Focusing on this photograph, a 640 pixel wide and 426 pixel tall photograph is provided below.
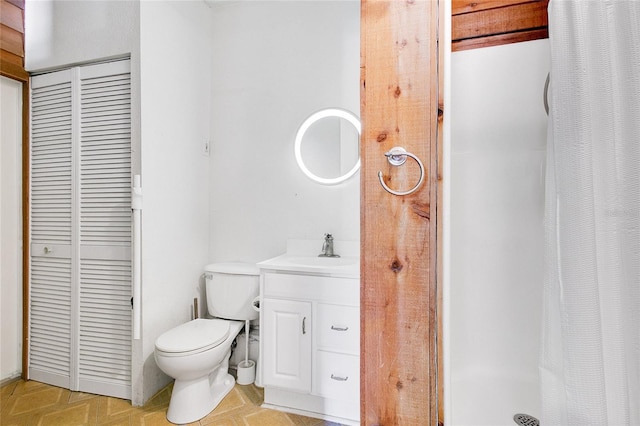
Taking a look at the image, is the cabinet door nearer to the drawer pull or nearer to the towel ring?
the drawer pull

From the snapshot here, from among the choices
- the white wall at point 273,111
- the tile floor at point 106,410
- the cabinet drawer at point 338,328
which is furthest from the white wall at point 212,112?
the cabinet drawer at point 338,328

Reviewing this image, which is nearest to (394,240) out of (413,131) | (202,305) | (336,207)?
(413,131)

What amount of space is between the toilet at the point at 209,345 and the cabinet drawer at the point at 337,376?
564 millimetres

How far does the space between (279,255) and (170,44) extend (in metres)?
1.53

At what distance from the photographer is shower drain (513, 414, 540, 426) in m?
1.34

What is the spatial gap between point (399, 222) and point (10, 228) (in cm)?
248

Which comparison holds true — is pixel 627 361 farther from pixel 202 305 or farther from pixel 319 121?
pixel 202 305

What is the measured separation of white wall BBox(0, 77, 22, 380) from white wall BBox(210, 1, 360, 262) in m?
1.20

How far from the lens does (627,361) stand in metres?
0.79

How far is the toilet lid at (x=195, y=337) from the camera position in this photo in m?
1.64

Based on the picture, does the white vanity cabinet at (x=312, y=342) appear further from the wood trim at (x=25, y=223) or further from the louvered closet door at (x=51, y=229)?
the wood trim at (x=25, y=223)

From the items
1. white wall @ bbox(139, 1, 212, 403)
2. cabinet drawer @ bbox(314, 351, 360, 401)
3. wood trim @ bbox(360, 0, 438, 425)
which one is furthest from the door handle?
white wall @ bbox(139, 1, 212, 403)

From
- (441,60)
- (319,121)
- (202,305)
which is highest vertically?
(319,121)

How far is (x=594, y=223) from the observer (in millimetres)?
838
